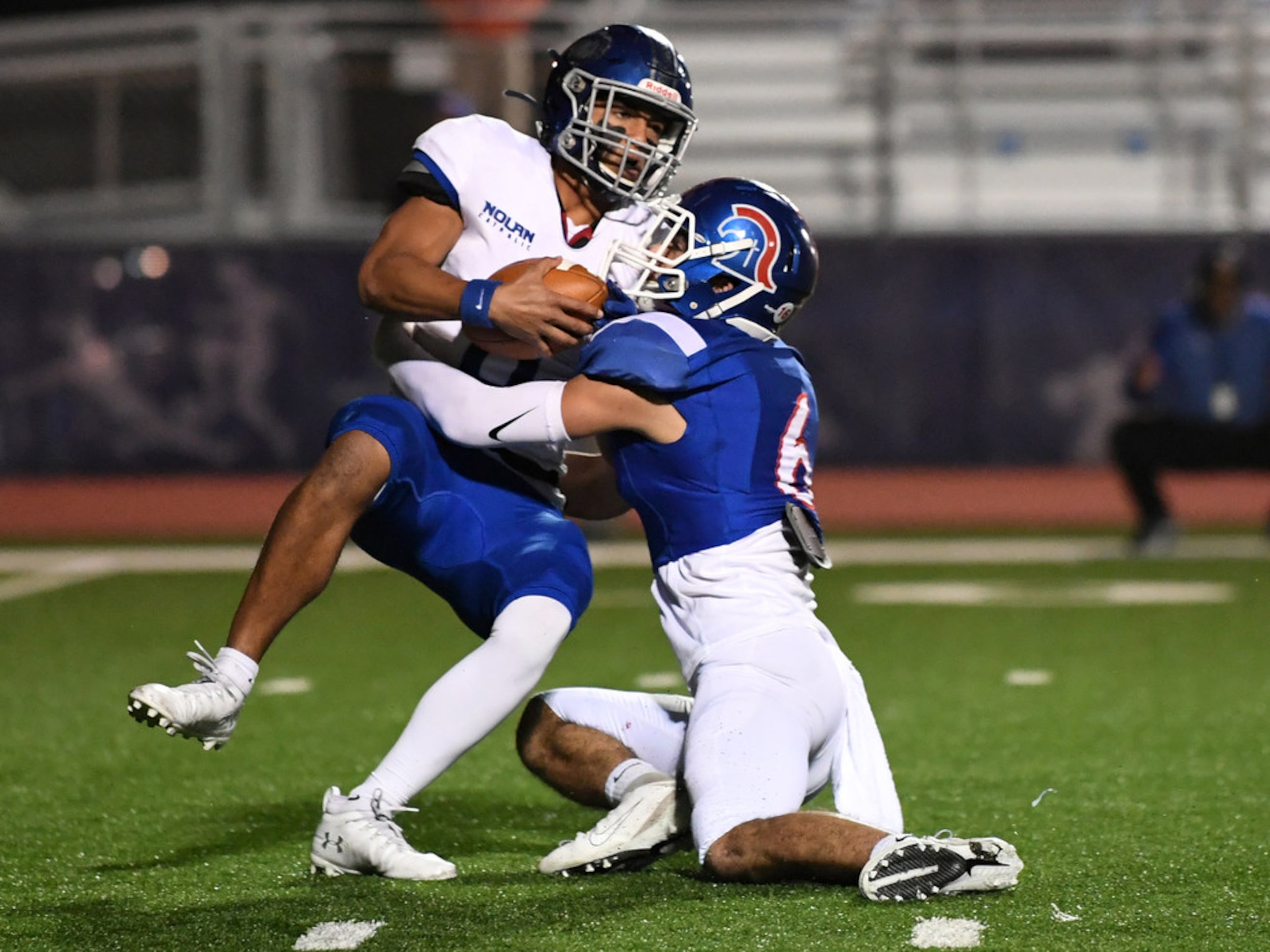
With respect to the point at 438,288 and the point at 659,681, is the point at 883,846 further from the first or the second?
the point at 659,681

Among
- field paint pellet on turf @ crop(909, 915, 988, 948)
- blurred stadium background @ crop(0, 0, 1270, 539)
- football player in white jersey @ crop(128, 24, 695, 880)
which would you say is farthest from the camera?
blurred stadium background @ crop(0, 0, 1270, 539)

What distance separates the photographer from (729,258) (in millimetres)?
3127

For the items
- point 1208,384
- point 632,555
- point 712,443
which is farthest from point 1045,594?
point 712,443

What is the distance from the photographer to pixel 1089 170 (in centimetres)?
1174

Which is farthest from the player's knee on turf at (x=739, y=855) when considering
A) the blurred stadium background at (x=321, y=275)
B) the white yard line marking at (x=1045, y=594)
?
the blurred stadium background at (x=321, y=275)

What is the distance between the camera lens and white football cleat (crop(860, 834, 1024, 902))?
2695 mm

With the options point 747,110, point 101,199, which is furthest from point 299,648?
point 747,110

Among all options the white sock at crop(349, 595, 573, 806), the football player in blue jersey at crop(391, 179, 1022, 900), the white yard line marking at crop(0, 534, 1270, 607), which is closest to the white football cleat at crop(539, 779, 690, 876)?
the football player in blue jersey at crop(391, 179, 1022, 900)

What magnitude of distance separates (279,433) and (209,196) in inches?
56.5

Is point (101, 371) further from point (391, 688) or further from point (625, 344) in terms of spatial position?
point (625, 344)

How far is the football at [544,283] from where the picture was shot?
10.2ft

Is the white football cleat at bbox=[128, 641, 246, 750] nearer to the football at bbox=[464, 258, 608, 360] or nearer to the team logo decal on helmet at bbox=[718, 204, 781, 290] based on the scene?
the football at bbox=[464, 258, 608, 360]

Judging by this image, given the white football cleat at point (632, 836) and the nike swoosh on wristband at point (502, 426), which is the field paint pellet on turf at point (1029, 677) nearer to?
the white football cleat at point (632, 836)

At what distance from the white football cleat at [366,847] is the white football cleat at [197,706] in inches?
8.3
